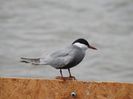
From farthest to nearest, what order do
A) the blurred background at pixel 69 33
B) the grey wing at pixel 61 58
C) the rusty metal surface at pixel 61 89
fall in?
1. the blurred background at pixel 69 33
2. the grey wing at pixel 61 58
3. the rusty metal surface at pixel 61 89

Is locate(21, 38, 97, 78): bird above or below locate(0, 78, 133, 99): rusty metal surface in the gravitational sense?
above

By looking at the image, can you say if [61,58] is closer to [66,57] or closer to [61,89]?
[66,57]

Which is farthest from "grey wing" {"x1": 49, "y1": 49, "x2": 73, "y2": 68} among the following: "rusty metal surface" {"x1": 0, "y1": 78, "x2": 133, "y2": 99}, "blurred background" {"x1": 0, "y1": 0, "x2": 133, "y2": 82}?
"blurred background" {"x1": 0, "y1": 0, "x2": 133, "y2": 82}

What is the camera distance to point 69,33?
17.5m

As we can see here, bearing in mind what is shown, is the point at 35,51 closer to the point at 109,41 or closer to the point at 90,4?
the point at 109,41

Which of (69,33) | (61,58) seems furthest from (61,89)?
(69,33)

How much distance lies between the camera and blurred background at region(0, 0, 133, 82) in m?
15.4

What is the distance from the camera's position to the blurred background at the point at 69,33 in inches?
605

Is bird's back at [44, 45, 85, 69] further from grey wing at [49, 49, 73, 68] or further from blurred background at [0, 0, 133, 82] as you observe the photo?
blurred background at [0, 0, 133, 82]

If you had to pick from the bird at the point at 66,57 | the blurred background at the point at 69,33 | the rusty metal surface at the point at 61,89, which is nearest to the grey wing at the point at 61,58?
the bird at the point at 66,57

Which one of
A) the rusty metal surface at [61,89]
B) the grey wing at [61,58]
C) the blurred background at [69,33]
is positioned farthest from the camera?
the blurred background at [69,33]

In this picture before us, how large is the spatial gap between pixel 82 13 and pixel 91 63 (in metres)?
3.66

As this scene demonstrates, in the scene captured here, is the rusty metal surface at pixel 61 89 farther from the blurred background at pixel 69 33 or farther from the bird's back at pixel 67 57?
the blurred background at pixel 69 33

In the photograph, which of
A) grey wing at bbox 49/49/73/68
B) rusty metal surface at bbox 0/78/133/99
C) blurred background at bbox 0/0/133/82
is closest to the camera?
rusty metal surface at bbox 0/78/133/99
